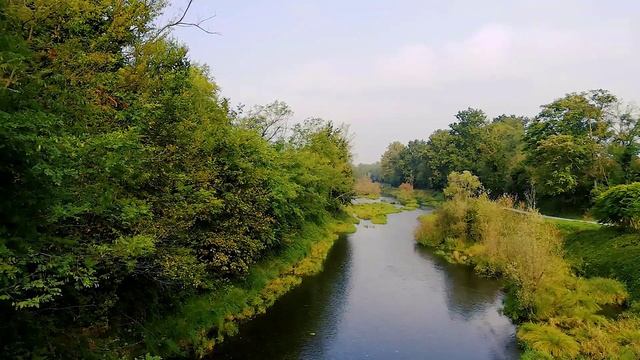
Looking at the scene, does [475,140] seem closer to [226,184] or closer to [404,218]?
[404,218]

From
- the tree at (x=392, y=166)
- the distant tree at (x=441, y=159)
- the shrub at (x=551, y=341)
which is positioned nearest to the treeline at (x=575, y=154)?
the shrub at (x=551, y=341)

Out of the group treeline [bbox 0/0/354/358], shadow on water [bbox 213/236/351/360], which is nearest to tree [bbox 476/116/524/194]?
shadow on water [bbox 213/236/351/360]

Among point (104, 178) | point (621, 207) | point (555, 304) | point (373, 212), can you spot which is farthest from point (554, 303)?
point (373, 212)

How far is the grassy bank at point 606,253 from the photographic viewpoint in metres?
30.5

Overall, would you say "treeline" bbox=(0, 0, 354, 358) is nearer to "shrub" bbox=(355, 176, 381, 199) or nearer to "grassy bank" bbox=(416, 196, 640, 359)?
"grassy bank" bbox=(416, 196, 640, 359)

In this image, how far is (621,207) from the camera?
1389 inches

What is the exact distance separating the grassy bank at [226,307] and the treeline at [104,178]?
98cm

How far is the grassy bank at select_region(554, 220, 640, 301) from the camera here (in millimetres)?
30453

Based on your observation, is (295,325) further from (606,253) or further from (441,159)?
(441,159)

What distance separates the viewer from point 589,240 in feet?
127

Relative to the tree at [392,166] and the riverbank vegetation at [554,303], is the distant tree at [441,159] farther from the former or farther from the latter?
the riverbank vegetation at [554,303]

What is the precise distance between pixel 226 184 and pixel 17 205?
15.6 metres

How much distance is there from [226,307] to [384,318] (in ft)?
31.7

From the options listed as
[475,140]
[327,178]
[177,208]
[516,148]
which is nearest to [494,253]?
[327,178]
